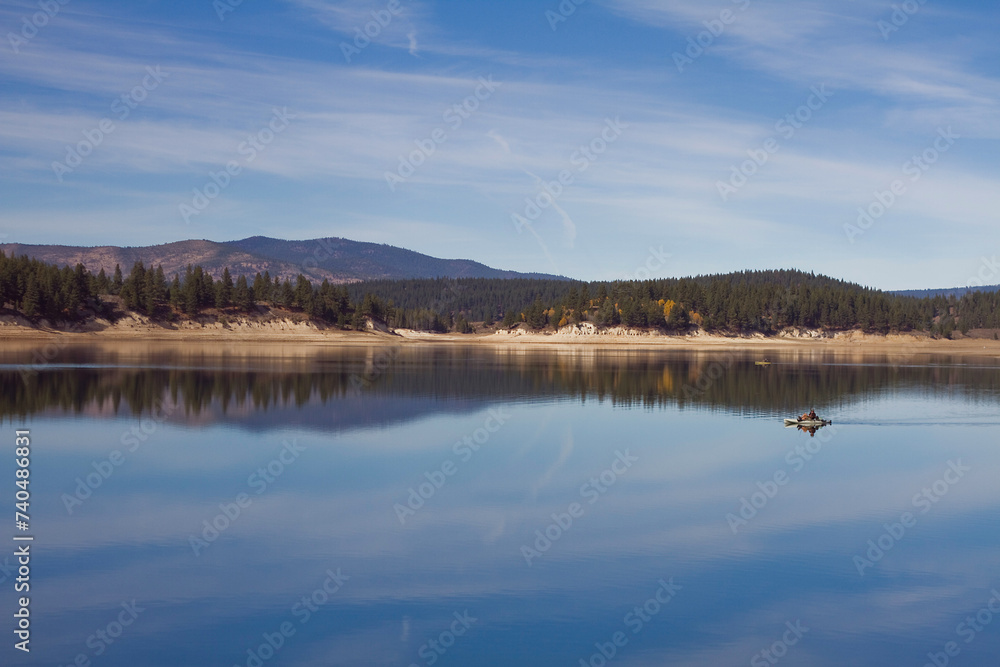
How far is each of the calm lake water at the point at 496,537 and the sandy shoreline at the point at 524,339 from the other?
7338 centimetres

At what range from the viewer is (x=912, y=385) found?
57.4 metres

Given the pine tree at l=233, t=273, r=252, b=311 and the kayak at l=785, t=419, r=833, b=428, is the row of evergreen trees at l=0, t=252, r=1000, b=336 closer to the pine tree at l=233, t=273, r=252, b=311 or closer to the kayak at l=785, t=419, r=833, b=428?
the pine tree at l=233, t=273, r=252, b=311

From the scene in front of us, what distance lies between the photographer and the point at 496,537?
1745 centimetres

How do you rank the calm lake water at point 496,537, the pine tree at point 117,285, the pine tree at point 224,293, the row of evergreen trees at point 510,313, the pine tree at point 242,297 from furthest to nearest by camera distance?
the pine tree at point 242,297
the pine tree at point 224,293
the pine tree at point 117,285
the row of evergreen trees at point 510,313
the calm lake water at point 496,537

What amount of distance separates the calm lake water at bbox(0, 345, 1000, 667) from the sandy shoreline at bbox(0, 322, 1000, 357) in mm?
73383

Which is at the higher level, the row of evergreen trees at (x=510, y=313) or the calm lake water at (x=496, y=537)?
the row of evergreen trees at (x=510, y=313)

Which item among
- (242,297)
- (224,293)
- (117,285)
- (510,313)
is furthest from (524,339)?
(117,285)

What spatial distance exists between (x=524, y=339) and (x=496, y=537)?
Answer: 478 ft

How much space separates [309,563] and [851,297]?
174 m

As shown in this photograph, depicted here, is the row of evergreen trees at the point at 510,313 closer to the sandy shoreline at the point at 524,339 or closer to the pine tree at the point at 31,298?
the pine tree at the point at 31,298

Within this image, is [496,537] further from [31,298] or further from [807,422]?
[31,298]

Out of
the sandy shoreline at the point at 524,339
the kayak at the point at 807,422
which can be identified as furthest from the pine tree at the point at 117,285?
the kayak at the point at 807,422

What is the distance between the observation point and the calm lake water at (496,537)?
40.5 ft

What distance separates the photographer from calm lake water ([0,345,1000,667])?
12344 millimetres
